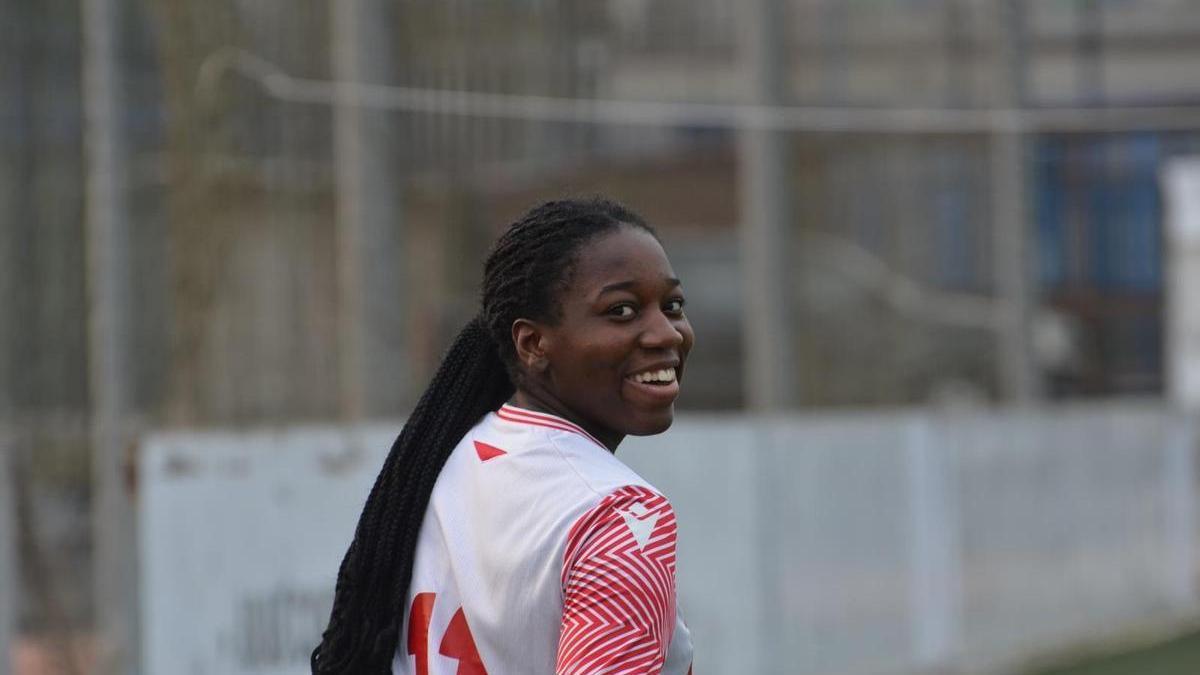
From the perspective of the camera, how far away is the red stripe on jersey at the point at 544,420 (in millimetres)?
2430

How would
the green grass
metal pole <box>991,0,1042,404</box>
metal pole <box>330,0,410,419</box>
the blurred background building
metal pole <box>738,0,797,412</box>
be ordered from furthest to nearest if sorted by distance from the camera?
metal pole <box>991,0,1042,404</box>
the green grass
metal pole <box>738,0,797,412</box>
metal pole <box>330,0,410,419</box>
the blurred background building

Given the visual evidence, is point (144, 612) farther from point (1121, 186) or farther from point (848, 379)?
point (1121, 186)

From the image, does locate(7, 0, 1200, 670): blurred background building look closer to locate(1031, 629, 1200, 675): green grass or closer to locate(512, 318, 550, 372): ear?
locate(1031, 629, 1200, 675): green grass

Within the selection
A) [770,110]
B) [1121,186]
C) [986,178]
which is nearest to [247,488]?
[770,110]

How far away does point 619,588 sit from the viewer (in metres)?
2.20

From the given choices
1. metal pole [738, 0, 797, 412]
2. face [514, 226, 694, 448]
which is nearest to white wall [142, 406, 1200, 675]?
metal pole [738, 0, 797, 412]

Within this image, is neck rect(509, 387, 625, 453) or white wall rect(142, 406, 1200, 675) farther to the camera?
white wall rect(142, 406, 1200, 675)

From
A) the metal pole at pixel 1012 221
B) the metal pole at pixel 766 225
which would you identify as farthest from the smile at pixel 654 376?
the metal pole at pixel 1012 221

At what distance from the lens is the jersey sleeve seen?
7.19 feet

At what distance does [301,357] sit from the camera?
6.61m

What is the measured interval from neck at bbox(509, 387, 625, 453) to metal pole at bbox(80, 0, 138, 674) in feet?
12.2

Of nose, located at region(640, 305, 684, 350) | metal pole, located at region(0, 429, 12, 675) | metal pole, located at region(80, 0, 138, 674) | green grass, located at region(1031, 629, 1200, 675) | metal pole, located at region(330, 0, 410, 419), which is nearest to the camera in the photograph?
nose, located at region(640, 305, 684, 350)

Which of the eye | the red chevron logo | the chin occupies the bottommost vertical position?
the red chevron logo

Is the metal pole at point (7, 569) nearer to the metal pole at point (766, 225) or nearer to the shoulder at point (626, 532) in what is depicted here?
the shoulder at point (626, 532)
